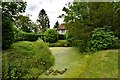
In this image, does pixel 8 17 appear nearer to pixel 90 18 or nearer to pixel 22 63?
pixel 22 63

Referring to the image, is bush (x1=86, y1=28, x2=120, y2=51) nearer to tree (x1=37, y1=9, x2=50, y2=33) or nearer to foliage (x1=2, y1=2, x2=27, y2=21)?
foliage (x1=2, y1=2, x2=27, y2=21)

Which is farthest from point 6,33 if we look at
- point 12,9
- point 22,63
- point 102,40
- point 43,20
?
point 43,20

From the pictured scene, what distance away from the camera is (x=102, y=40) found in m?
14.9

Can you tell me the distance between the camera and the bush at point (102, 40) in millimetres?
14570

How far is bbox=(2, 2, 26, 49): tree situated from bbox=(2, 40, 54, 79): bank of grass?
52 centimetres

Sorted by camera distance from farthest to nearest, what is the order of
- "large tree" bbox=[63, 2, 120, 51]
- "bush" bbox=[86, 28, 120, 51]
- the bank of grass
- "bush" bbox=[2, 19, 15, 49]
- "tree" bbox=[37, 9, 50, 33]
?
"tree" bbox=[37, 9, 50, 33] < "large tree" bbox=[63, 2, 120, 51] < "bush" bbox=[86, 28, 120, 51] < "bush" bbox=[2, 19, 15, 49] < the bank of grass

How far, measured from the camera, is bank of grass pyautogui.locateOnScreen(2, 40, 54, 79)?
9.91 m

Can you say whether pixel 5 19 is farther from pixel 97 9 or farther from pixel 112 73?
pixel 97 9

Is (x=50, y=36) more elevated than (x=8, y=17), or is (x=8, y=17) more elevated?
(x=8, y=17)

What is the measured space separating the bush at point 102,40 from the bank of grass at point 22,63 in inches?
136

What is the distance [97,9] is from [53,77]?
7706mm

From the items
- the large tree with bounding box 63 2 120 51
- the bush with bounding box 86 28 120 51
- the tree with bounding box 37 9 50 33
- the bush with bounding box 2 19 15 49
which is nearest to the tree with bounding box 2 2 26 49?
the bush with bounding box 2 19 15 49

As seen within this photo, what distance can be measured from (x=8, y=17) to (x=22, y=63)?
2.83m

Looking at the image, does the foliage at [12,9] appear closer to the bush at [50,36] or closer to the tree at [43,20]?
the bush at [50,36]
